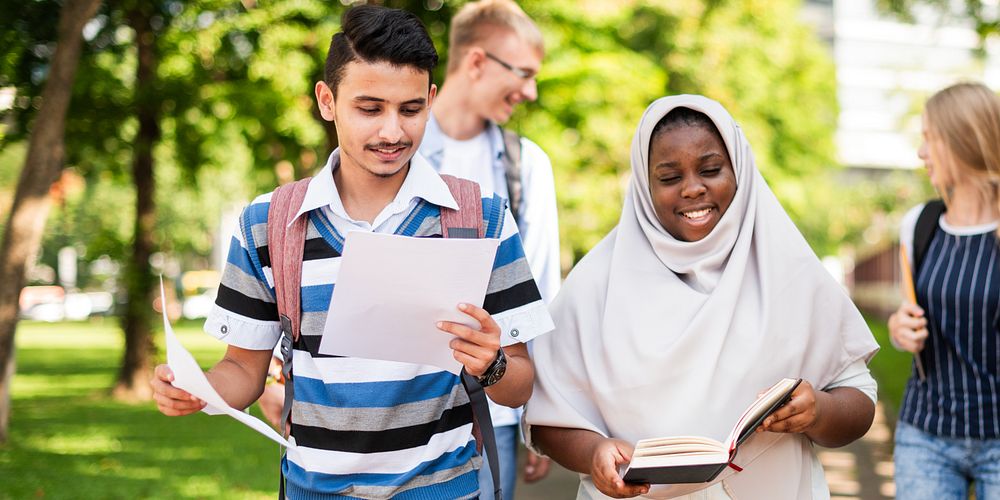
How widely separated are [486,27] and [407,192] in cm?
170

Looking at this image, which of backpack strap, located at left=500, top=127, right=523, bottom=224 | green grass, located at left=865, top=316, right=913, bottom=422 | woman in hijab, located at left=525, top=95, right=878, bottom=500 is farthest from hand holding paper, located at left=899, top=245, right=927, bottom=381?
green grass, located at left=865, top=316, right=913, bottom=422

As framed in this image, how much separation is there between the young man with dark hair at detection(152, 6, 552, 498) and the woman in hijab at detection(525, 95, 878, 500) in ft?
0.91

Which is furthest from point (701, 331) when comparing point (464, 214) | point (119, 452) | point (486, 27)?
point (119, 452)

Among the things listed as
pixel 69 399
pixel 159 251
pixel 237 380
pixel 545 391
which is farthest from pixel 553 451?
pixel 69 399

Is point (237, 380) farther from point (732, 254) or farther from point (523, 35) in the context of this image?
point (523, 35)

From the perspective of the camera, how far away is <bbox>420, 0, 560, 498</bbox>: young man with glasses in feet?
12.9

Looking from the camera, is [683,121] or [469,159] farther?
[469,159]

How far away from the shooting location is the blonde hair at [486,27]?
13.8 feet

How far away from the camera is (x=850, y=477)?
881 cm

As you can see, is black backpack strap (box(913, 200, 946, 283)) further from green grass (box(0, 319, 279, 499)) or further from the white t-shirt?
green grass (box(0, 319, 279, 499))

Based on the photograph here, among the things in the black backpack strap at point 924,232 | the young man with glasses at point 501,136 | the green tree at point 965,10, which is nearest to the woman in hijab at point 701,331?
the young man with glasses at point 501,136

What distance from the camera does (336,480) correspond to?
8.55ft

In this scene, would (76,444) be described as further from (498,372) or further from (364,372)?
(498,372)

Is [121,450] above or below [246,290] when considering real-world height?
below
